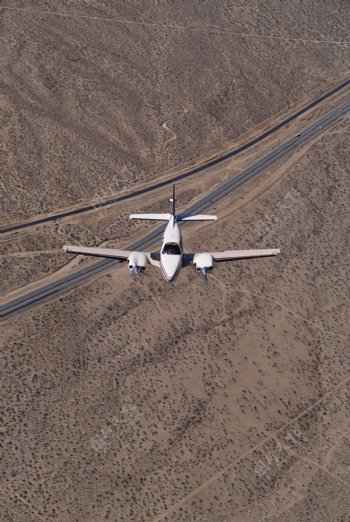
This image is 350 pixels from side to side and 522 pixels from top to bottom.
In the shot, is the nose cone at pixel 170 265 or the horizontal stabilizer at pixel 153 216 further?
the horizontal stabilizer at pixel 153 216

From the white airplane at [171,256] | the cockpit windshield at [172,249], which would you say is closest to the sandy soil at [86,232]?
the white airplane at [171,256]

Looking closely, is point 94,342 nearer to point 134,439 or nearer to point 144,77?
point 134,439

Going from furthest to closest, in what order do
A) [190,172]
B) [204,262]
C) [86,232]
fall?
[190,172] → [86,232] → [204,262]

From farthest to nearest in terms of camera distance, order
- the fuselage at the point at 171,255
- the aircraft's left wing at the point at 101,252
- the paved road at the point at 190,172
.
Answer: the paved road at the point at 190,172 → the aircraft's left wing at the point at 101,252 → the fuselage at the point at 171,255

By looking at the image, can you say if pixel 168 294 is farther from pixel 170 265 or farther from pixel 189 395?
pixel 170 265

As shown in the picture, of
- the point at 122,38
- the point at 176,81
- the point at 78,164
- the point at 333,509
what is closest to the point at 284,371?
the point at 333,509

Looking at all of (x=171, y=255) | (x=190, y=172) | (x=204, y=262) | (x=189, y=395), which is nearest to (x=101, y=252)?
(x=171, y=255)

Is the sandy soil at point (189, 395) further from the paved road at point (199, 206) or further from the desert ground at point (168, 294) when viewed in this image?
the paved road at point (199, 206)
